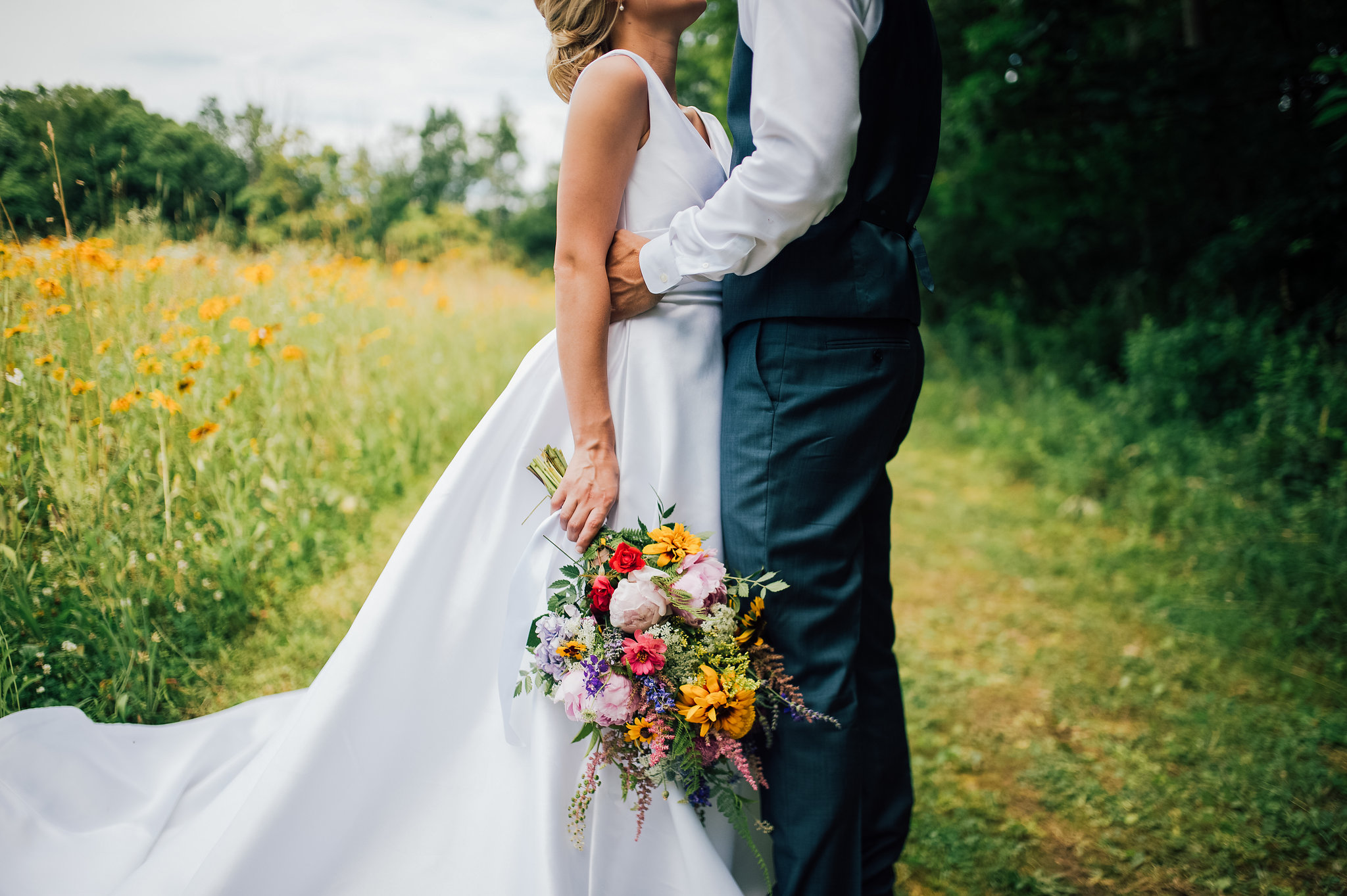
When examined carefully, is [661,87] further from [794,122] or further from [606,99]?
[794,122]

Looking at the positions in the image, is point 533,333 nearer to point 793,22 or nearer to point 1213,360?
point 1213,360

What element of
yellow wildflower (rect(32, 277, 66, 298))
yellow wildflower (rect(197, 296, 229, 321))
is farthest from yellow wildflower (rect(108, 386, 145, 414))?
yellow wildflower (rect(197, 296, 229, 321))

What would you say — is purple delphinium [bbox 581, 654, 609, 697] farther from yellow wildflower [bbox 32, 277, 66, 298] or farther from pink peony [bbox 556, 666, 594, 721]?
yellow wildflower [bbox 32, 277, 66, 298]

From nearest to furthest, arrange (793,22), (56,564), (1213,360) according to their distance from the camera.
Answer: (793,22) → (56,564) → (1213,360)

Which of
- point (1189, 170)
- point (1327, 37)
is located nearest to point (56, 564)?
point (1327, 37)

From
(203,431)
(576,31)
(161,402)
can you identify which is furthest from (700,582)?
(203,431)

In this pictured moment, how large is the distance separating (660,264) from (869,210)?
0.41 metres

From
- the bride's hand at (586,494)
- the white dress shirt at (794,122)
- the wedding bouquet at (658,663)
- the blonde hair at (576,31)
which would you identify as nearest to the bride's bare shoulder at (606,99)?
the blonde hair at (576,31)

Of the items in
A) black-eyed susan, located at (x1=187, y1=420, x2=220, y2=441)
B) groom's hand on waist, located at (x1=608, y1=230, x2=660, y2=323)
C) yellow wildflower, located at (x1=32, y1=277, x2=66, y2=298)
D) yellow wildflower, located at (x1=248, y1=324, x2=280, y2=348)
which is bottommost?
black-eyed susan, located at (x1=187, y1=420, x2=220, y2=441)

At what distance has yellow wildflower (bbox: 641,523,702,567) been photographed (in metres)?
1.41

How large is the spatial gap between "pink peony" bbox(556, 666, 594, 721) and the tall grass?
5.17ft

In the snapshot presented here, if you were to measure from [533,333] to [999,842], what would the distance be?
5.36 m

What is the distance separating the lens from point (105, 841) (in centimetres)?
172

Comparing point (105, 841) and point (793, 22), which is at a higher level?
point (793, 22)
